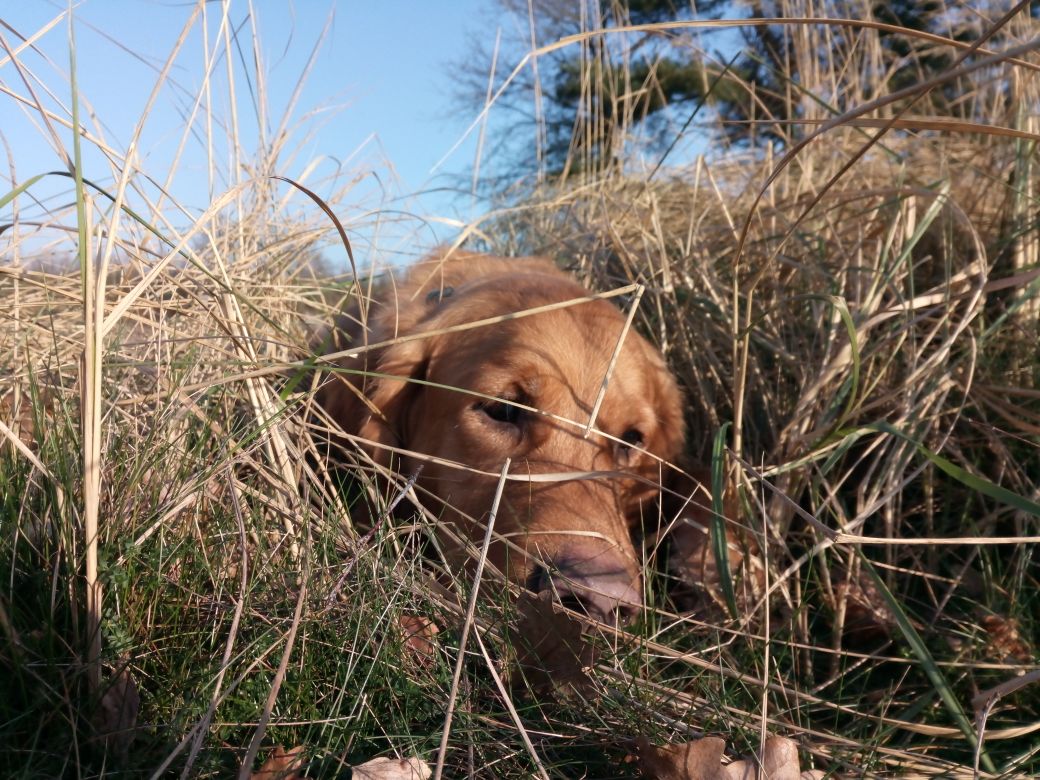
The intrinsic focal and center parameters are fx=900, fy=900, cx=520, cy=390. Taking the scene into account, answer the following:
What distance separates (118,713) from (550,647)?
2.65 ft

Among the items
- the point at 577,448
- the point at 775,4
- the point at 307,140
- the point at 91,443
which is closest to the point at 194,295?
the point at 91,443

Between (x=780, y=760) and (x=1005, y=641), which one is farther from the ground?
(x=780, y=760)

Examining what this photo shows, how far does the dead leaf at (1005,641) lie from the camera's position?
7.38ft

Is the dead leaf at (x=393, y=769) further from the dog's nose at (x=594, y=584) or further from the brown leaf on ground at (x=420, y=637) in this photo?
the dog's nose at (x=594, y=584)

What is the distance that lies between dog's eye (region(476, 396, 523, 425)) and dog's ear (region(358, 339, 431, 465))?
252 mm

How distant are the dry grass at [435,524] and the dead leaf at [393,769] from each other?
0.05 m

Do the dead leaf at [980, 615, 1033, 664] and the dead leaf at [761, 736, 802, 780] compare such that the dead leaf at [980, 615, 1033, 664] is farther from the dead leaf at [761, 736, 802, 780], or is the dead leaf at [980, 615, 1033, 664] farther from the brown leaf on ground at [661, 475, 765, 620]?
the dead leaf at [761, 736, 802, 780]

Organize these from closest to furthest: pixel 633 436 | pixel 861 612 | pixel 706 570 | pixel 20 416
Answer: pixel 20 416, pixel 861 612, pixel 706 570, pixel 633 436

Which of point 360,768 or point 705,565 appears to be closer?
point 360,768

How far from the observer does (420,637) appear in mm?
1817

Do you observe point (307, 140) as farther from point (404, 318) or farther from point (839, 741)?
point (839, 741)

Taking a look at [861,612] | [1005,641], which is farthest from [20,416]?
[1005,641]

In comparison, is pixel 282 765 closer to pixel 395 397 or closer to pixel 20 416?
pixel 20 416

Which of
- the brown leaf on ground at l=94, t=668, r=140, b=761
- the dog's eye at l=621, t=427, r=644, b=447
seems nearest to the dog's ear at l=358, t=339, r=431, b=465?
the dog's eye at l=621, t=427, r=644, b=447
